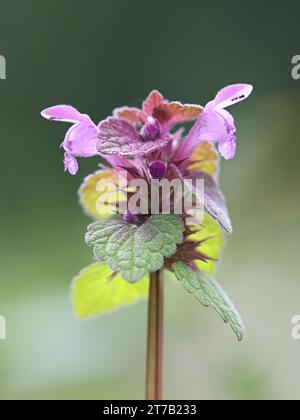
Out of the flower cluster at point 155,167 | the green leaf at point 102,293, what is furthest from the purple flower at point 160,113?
the green leaf at point 102,293

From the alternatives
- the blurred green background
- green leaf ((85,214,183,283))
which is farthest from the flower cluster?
the blurred green background

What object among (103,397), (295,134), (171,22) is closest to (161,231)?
(103,397)

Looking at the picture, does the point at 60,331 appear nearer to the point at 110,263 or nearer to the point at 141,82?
the point at 110,263

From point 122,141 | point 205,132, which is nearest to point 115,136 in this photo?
point 122,141

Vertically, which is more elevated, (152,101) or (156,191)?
(152,101)

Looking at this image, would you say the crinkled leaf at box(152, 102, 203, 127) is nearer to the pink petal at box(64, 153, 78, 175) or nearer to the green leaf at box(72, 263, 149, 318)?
the pink petal at box(64, 153, 78, 175)

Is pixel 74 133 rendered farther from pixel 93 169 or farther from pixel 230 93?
pixel 93 169
